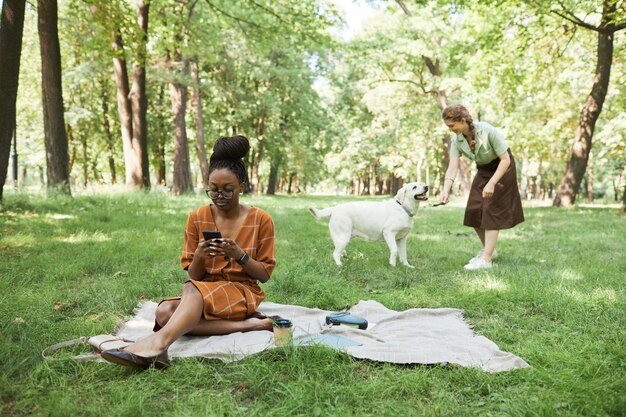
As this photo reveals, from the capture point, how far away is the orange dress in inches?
144

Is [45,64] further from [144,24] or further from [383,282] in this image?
[383,282]

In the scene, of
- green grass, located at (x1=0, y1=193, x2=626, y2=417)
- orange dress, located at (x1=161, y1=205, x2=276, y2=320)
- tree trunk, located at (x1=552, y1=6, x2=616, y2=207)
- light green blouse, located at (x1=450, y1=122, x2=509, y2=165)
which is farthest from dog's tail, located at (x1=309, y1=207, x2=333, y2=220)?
tree trunk, located at (x1=552, y1=6, x2=616, y2=207)

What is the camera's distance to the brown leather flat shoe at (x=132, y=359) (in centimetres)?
284

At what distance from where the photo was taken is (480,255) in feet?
22.9

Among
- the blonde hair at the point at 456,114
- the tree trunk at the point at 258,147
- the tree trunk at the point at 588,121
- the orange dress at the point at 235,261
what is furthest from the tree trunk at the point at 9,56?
the tree trunk at the point at 258,147

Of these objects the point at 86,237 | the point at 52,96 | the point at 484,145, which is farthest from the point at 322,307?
the point at 52,96

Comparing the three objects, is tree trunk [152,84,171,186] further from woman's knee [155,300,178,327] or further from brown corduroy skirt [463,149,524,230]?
woman's knee [155,300,178,327]

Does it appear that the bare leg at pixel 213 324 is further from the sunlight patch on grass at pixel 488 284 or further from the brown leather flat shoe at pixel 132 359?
the sunlight patch on grass at pixel 488 284

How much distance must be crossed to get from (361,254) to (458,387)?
4.58 meters

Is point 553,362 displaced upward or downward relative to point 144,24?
downward

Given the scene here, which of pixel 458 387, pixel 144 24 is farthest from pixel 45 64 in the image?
pixel 458 387

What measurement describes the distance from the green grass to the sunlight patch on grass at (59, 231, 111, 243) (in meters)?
0.04

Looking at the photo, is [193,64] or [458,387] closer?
[458,387]

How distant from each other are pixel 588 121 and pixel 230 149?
56.6 ft
